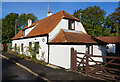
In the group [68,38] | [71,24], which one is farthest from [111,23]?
[68,38]

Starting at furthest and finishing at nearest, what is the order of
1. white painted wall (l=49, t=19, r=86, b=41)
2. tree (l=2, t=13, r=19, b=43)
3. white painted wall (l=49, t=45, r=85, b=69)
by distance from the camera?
tree (l=2, t=13, r=19, b=43), white painted wall (l=49, t=19, r=86, b=41), white painted wall (l=49, t=45, r=85, b=69)

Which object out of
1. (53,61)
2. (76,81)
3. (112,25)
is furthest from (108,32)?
(76,81)

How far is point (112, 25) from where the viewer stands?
36219 millimetres

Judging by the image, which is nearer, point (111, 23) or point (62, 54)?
point (62, 54)

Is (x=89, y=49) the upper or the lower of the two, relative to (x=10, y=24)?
lower

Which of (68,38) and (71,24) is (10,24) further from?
(68,38)

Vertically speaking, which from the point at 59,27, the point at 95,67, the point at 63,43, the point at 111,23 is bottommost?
the point at 95,67

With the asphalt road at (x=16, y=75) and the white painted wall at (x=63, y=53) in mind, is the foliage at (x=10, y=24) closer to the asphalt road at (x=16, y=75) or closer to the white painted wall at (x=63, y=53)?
the white painted wall at (x=63, y=53)

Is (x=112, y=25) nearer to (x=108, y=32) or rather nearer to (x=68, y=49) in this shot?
(x=108, y=32)

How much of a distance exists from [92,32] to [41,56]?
2373 centimetres

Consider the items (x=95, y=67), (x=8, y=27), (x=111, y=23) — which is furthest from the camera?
(x=111, y=23)

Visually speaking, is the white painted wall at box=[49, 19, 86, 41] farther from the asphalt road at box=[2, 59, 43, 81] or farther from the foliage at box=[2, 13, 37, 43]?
the foliage at box=[2, 13, 37, 43]

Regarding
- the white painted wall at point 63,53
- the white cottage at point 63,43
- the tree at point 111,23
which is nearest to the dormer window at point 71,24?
the white cottage at point 63,43

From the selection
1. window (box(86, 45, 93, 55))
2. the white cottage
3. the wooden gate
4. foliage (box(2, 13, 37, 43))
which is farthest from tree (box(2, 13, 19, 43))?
the wooden gate
